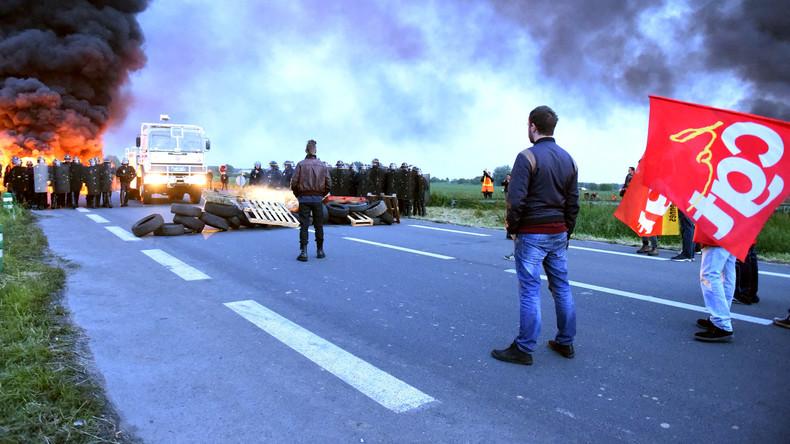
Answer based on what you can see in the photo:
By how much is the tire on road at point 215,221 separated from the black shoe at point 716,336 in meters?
10.3

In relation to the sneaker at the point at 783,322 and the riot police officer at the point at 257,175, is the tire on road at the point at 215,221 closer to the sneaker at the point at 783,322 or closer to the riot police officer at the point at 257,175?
the sneaker at the point at 783,322

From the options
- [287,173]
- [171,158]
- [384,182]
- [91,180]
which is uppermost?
[171,158]

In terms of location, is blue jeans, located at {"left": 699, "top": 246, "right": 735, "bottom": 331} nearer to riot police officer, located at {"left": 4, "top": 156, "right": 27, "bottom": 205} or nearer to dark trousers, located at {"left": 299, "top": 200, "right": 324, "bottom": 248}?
dark trousers, located at {"left": 299, "top": 200, "right": 324, "bottom": 248}

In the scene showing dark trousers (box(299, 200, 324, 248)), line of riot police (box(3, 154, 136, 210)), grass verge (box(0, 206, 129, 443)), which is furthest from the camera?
line of riot police (box(3, 154, 136, 210))

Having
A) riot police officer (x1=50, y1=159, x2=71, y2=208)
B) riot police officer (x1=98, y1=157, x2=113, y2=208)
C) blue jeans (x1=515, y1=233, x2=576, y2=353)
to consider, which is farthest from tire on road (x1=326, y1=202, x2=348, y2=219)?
blue jeans (x1=515, y1=233, x2=576, y2=353)

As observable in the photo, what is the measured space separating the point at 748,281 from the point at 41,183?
809 inches

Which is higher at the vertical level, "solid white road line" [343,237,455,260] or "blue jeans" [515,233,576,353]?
"blue jeans" [515,233,576,353]

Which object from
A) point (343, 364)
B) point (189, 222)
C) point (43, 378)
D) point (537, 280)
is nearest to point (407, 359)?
point (343, 364)

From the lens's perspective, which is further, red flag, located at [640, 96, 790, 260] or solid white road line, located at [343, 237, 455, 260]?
solid white road line, located at [343, 237, 455, 260]

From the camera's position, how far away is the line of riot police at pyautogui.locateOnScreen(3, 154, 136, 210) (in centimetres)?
1883

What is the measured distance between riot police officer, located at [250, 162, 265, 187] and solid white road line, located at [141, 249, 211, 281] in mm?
13990

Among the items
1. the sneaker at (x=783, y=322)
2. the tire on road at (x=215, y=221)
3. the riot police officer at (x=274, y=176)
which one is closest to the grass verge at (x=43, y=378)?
the sneaker at (x=783, y=322)

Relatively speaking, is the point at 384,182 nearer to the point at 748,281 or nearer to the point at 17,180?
the point at 17,180

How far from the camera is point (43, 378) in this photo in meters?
3.41
